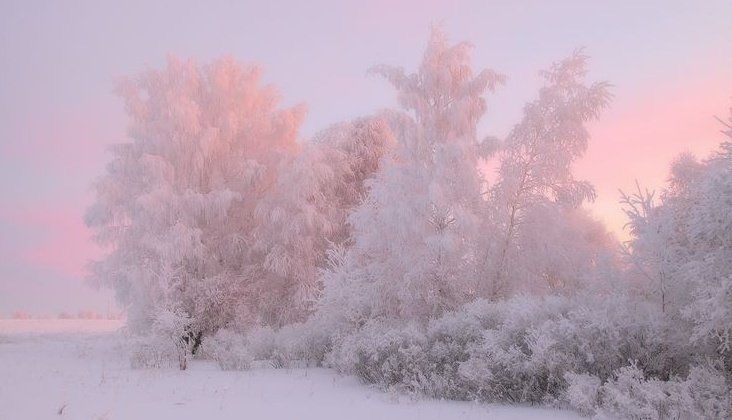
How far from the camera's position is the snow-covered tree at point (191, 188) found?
2103 cm

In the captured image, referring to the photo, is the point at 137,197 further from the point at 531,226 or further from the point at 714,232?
the point at 714,232

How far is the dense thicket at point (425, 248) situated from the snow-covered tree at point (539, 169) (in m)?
0.05

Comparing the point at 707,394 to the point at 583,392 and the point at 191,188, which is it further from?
the point at 191,188

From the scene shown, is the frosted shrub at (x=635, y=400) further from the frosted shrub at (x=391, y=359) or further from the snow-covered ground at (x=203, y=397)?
the frosted shrub at (x=391, y=359)

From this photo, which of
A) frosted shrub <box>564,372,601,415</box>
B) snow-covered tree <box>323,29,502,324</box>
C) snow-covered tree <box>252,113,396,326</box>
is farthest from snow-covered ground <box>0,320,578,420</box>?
snow-covered tree <box>252,113,396,326</box>

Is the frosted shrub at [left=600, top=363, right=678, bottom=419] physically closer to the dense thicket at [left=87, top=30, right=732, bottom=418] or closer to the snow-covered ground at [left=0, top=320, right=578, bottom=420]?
the dense thicket at [left=87, top=30, right=732, bottom=418]

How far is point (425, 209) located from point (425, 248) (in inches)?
39.9

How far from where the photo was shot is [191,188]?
22344 millimetres

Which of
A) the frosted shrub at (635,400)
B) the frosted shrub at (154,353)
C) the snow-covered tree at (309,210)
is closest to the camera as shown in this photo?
the frosted shrub at (635,400)

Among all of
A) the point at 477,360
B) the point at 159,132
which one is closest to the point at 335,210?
the point at 159,132

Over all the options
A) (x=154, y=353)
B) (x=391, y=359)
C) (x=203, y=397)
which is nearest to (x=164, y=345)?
(x=154, y=353)

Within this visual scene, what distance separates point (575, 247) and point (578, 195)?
Answer: 1.45 meters

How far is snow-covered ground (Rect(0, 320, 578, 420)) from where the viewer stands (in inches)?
363

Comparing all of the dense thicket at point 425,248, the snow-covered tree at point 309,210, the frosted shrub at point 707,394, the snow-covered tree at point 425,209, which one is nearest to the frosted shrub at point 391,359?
the dense thicket at point 425,248
